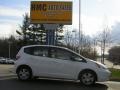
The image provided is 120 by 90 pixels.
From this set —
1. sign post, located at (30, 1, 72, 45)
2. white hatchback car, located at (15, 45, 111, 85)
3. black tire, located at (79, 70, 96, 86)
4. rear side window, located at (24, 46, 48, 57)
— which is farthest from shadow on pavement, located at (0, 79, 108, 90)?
sign post, located at (30, 1, 72, 45)

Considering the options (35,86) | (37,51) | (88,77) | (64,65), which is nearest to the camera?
(35,86)

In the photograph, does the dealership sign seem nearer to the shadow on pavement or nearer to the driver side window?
the driver side window

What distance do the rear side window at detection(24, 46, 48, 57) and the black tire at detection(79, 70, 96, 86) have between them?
1918 millimetres

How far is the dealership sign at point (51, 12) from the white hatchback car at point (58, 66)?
1684 centimetres

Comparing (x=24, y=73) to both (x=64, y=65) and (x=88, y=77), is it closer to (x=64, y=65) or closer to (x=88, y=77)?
(x=64, y=65)

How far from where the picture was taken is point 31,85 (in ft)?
51.4

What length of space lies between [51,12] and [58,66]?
696 inches

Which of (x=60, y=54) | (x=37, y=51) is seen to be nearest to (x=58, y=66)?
(x=60, y=54)

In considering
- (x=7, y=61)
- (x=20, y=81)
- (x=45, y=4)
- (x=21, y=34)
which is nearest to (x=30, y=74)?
(x=20, y=81)

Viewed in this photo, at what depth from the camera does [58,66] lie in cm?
1688

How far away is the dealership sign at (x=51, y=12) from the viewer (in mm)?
34062

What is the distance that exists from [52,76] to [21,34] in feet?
297

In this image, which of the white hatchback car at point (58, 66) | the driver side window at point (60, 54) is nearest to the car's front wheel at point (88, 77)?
the white hatchback car at point (58, 66)

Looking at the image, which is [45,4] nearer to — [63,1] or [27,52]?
[63,1]
